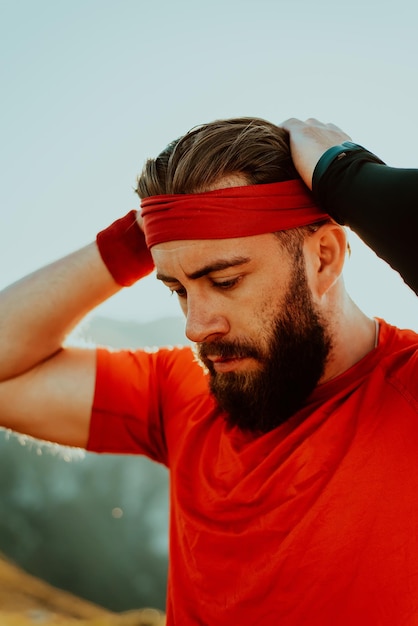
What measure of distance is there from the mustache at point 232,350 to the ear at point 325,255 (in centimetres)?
24

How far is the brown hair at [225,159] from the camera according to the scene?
71.7 inches

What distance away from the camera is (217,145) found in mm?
1840

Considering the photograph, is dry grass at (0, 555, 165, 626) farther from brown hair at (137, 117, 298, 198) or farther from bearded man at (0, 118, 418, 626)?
brown hair at (137, 117, 298, 198)

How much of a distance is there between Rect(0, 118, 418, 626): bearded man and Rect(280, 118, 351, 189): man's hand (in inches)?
2.1

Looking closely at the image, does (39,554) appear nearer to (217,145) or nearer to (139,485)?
(139,485)

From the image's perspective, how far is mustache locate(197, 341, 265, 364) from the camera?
1803 millimetres

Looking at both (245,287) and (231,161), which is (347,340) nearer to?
(245,287)

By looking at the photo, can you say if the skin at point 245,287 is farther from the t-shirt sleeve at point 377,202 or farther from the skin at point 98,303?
the t-shirt sleeve at point 377,202

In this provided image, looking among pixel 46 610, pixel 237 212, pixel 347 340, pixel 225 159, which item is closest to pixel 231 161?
pixel 225 159

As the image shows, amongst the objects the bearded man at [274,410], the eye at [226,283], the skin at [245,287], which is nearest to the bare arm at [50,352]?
the bearded man at [274,410]

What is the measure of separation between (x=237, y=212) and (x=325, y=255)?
310 mm

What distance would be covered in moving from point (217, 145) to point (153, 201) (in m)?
0.25

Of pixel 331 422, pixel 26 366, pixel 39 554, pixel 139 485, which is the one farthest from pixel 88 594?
pixel 331 422

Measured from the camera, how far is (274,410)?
5.95ft
